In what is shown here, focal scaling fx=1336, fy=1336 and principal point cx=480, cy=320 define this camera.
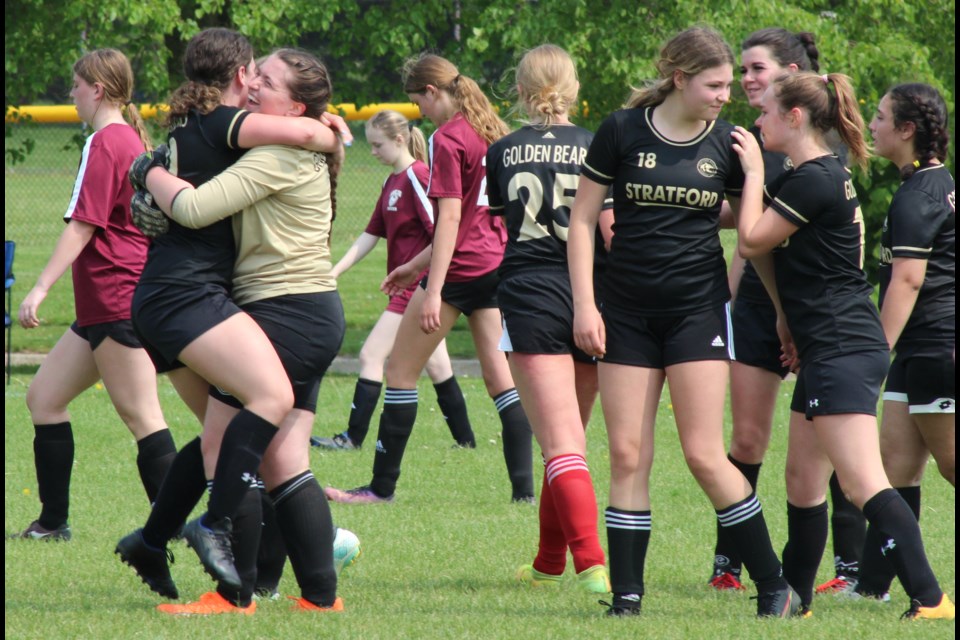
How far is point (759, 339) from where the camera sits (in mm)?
5062

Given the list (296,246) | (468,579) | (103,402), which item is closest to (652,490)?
(468,579)

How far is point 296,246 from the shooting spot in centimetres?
443

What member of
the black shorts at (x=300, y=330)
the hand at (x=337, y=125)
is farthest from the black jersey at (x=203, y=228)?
the hand at (x=337, y=125)

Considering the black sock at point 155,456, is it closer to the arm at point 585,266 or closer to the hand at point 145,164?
the hand at point 145,164

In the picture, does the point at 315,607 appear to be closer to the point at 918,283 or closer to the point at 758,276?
the point at 758,276

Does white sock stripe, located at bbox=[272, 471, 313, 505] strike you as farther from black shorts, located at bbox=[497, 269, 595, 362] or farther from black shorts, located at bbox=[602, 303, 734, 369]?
black shorts, located at bbox=[602, 303, 734, 369]

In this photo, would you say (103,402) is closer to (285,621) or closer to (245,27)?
(245,27)

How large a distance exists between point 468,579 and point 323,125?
1.97 m

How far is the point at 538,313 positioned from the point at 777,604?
4.46 feet

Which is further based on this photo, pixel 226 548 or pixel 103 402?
pixel 103 402

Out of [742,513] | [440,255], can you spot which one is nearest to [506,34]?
[440,255]

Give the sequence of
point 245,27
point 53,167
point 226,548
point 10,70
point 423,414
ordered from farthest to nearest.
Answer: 1. point 53,167
2. point 10,70
3. point 245,27
4. point 423,414
5. point 226,548

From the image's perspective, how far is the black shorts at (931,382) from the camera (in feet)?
16.0

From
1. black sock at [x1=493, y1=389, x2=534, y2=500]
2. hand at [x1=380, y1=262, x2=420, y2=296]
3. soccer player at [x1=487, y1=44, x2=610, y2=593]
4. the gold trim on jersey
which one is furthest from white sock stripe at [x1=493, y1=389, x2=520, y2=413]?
the gold trim on jersey
